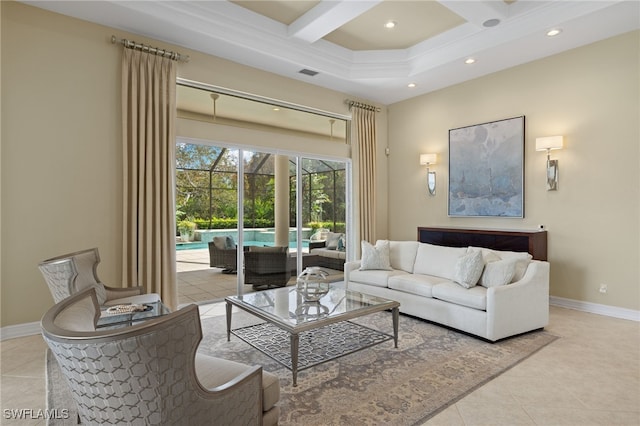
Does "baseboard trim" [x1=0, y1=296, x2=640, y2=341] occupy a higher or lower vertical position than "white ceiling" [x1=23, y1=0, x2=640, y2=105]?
lower

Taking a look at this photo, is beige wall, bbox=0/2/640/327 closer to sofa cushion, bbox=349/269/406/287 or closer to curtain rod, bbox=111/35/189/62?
curtain rod, bbox=111/35/189/62

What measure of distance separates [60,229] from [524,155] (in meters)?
6.13

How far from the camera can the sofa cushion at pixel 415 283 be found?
4111mm

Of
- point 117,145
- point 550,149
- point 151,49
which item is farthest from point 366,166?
A: point 117,145

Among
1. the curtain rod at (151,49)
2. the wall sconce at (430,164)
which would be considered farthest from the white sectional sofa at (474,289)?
the curtain rod at (151,49)

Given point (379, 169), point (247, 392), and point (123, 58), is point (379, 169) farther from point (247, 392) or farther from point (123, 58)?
point (247, 392)

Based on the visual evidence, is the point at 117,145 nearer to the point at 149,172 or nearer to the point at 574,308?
the point at 149,172

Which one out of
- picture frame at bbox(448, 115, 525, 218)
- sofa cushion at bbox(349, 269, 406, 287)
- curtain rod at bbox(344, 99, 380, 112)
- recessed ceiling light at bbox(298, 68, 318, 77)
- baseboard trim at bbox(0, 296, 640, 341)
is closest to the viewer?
baseboard trim at bbox(0, 296, 640, 341)

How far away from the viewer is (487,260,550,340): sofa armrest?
3.46 metres

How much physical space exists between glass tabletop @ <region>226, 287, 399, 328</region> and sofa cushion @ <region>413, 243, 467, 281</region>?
135 centimetres

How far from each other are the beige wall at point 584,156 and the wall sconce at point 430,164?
85 centimetres

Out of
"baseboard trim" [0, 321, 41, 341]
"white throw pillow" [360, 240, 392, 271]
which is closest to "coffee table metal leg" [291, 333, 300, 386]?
"white throw pillow" [360, 240, 392, 271]

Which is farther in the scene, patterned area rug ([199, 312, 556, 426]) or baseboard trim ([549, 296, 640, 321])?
baseboard trim ([549, 296, 640, 321])

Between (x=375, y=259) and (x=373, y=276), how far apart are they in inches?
11.6
